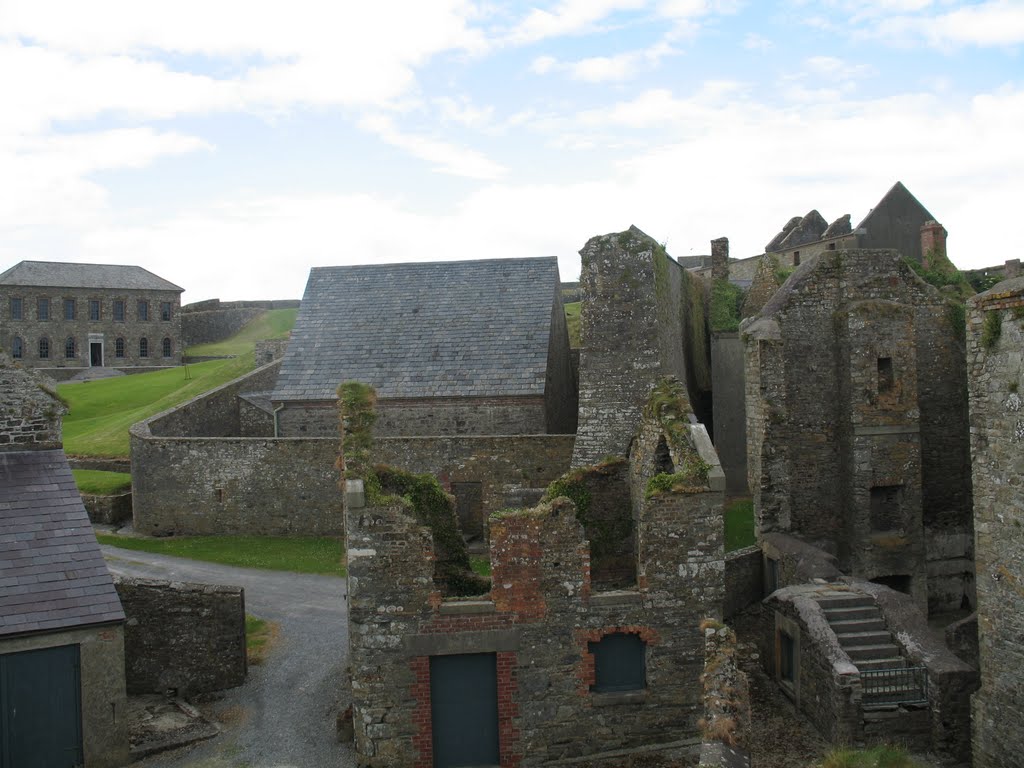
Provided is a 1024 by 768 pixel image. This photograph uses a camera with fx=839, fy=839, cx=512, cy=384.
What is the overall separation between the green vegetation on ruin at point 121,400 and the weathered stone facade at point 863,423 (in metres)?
22.3

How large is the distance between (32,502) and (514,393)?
13.6 metres

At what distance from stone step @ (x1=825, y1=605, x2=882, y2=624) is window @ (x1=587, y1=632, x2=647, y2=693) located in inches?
144

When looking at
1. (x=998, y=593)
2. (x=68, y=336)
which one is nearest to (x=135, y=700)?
(x=998, y=593)

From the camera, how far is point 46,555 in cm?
1155

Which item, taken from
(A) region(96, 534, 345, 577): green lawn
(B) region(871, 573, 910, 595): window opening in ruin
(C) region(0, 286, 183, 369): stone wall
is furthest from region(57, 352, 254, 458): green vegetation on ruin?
(B) region(871, 573, 910, 595): window opening in ruin

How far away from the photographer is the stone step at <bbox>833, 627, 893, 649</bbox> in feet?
41.7

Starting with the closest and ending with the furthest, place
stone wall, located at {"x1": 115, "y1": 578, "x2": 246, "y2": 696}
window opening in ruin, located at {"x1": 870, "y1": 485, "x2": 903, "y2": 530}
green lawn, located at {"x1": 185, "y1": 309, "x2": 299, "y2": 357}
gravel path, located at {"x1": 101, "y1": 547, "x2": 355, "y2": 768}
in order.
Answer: gravel path, located at {"x1": 101, "y1": 547, "x2": 355, "y2": 768} → stone wall, located at {"x1": 115, "y1": 578, "x2": 246, "y2": 696} → window opening in ruin, located at {"x1": 870, "y1": 485, "x2": 903, "y2": 530} → green lawn, located at {"x1": 185, "y1": 309, "x2": 299, "y2": 357}

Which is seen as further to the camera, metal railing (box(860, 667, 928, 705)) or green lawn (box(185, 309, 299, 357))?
green lawn (box(185, 309, 299, 357))

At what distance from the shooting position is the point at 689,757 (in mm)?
10875

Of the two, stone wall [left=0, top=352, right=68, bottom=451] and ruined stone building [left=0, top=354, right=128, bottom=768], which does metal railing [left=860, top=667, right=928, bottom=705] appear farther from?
stone wall [left=0, top=352, right=68, bottom=451]

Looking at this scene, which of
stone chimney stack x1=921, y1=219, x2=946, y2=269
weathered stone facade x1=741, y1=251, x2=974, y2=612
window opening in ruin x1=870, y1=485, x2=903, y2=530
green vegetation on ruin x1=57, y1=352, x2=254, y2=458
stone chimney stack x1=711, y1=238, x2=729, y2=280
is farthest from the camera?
green vegetation on ruin x1=57, y1=352, x2=254, y2=458

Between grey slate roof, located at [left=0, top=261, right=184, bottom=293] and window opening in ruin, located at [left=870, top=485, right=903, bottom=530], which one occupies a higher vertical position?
grey slate roof, located at [left=0, top=261, right=184, bottom=293]

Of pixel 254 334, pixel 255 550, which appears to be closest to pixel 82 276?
pixel 254 334

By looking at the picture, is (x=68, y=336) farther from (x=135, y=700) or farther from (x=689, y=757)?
(x=689, y=757)
